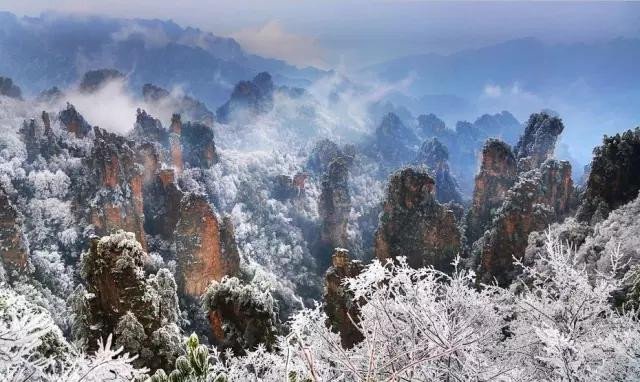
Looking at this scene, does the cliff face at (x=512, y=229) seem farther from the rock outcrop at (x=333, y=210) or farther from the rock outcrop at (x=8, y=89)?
the rock outcrop at (x=8, y=89)

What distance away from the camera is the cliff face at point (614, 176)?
36594mm

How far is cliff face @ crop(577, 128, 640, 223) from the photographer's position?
36.6m

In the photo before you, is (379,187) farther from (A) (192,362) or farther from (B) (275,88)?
(A) (192,362)

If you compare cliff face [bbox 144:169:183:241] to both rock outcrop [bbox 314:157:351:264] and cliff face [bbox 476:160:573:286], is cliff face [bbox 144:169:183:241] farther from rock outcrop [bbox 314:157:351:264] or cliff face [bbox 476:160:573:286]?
cliff face [bbox 476:160:573:286]

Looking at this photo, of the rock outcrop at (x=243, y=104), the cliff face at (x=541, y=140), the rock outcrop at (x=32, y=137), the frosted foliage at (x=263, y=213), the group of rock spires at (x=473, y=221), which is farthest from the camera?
the rock outcrop at (x=243, y=104)

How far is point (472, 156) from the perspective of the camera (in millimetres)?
188375

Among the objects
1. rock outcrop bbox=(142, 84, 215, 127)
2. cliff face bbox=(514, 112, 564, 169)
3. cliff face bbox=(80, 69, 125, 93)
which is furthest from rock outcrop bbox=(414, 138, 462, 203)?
cliff face bbox=(80, 69, 125, 93)

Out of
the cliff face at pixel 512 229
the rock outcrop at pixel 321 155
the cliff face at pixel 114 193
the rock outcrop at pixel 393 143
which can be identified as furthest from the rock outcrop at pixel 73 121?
the rock outcrop at pixel 393 143

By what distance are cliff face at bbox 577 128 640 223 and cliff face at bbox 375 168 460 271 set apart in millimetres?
14541

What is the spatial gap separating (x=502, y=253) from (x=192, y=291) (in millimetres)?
31080

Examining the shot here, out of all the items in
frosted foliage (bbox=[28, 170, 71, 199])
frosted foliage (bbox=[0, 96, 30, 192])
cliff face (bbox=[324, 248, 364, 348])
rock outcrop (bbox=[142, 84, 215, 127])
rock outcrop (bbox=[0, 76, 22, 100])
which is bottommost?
cliff face (bbox=[324, 248, 364, 348])

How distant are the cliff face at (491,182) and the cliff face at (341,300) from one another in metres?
33.9

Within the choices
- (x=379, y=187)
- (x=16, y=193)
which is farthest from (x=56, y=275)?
(x=379, y=187)

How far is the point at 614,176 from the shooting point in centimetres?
3731
